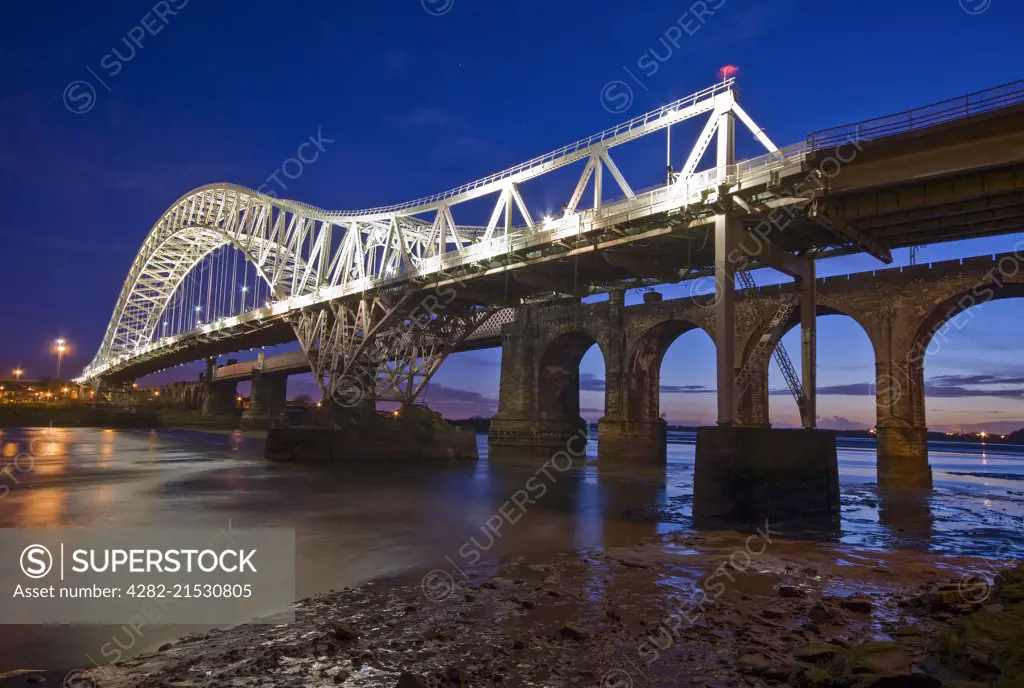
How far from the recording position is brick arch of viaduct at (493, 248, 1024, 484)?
28.5 meters

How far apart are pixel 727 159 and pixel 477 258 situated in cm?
1338

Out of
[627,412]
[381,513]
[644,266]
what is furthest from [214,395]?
[381,513]

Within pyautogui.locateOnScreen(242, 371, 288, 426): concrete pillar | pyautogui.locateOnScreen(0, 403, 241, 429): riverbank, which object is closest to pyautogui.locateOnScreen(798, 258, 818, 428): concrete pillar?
pyautogui.locateOnScreen(242, 371, 288, 426): concrete pillar

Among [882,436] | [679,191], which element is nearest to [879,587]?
[679,191]

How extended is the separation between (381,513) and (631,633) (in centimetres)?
1314

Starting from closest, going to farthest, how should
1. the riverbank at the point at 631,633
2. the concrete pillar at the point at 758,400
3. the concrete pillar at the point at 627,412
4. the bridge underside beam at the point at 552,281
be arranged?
1. the riverbank at the point at 631,633
2. the bridge underside beam at the point at 552,281
3. the concrete pillar at the point at 758,400
4. the concrete pillar at the point at 627,412

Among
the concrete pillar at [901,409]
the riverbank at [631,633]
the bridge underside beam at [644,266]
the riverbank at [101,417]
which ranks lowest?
the riverbank at [101,417]

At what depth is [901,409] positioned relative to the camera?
94.1ft

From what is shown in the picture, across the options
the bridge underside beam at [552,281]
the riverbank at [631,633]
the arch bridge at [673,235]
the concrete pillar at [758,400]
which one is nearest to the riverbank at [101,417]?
the arch bridge at [673,235]

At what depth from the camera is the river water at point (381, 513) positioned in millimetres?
11523

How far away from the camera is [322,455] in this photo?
37312 mm

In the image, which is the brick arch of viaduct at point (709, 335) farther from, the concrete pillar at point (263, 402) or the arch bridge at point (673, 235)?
the concrete pillar at point (263, 402)

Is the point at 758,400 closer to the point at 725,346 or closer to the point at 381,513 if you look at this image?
the point at 725,346

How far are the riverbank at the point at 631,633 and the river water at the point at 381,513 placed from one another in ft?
4.63
